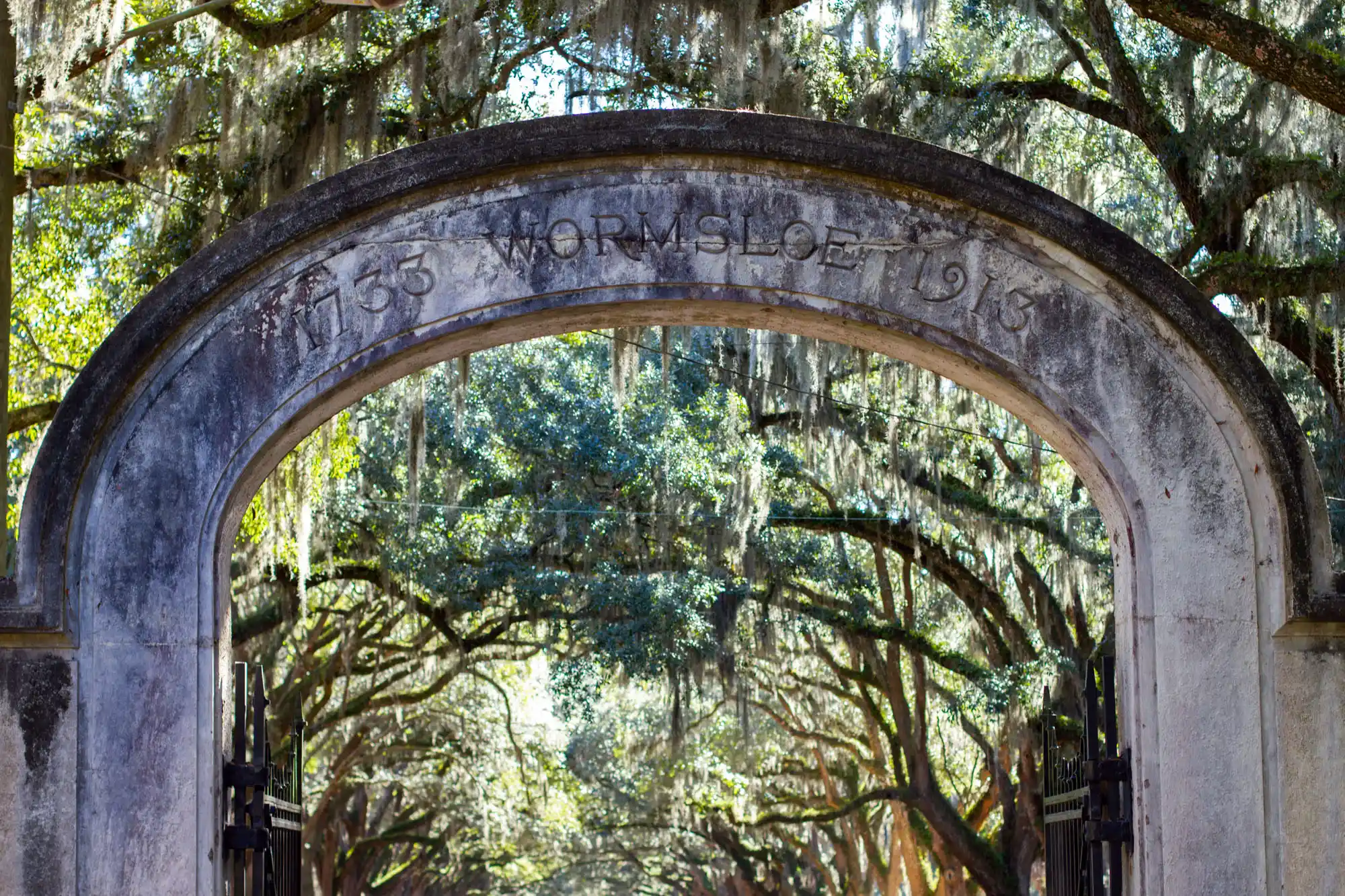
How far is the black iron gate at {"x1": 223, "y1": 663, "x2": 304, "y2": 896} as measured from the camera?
5.75 metres

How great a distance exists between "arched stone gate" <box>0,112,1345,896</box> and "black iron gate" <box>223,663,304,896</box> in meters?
0.14

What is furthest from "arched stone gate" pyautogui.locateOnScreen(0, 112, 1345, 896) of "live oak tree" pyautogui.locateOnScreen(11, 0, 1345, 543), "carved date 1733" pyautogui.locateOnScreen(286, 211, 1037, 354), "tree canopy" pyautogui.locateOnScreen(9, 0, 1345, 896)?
"live oak tree" pyautogui.locateOnScreen(11, 0, 1345, 543)

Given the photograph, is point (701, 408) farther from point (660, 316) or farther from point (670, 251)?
point (670, 251)

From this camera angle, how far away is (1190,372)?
18.4 ft

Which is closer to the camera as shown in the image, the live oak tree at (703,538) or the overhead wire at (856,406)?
the overhead wire at (856,406)

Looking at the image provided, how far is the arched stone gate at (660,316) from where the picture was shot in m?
5.43

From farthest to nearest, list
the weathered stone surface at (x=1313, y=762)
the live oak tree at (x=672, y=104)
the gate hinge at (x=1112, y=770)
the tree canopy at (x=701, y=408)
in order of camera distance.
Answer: the tree canopy at (x=701, y=408), the live oak tree at (x=672, y=104), the gate hinge at (x=1112, y=770), the weathered stone surface at (x=1313, y=762)

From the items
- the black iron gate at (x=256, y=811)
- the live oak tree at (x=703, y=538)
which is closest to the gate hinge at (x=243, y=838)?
the black iron gate at (x=256, y=811)

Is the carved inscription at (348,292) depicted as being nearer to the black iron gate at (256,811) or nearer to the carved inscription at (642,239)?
the carved inscription at (642,239)

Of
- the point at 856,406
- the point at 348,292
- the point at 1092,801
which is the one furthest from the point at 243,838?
the point at 856,406

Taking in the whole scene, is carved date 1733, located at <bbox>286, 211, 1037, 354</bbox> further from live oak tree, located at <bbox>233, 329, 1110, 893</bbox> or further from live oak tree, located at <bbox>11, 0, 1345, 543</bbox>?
live oak tree, located at <bbox>233, 329, 1110, 893</bbox>

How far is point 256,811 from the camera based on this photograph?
19.0 ft

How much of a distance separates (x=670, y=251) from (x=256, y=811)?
2485 millimetres

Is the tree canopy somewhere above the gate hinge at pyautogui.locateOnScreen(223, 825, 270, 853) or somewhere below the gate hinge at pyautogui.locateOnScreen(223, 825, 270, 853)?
above
